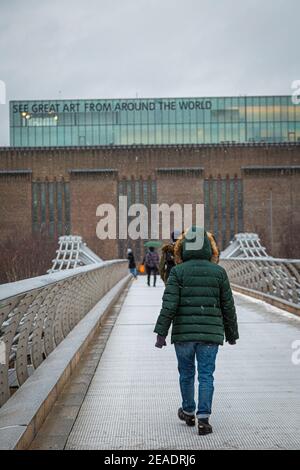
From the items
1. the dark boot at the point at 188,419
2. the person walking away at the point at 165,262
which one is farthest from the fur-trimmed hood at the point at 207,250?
the person walking away at the point at 165,262

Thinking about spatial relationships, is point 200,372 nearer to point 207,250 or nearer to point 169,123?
point 207,250

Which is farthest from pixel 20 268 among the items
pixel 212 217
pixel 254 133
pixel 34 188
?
pixel 254 133

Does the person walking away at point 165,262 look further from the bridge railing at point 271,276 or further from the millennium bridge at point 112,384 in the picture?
the bridge railing at point 271,276

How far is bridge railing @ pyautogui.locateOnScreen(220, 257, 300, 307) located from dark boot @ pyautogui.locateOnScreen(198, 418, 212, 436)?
9008mm

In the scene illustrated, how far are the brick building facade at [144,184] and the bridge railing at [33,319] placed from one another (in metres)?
59.0

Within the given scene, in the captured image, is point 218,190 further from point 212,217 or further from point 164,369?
point 164,369

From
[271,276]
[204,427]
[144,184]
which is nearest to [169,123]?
[144,184]

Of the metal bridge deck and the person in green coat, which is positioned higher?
the person in green coat

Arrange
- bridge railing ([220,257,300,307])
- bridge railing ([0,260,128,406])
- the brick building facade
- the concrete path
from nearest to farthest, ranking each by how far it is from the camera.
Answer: the concrete path, bridge railing ([0,260,128,406]), bridge railing ([220,257,300,307]), the brick building facade

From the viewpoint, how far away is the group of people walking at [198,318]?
17.8ft

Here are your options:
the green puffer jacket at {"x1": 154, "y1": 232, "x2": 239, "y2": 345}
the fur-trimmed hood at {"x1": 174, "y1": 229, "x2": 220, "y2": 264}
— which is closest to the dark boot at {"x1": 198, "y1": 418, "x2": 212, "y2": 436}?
the green puffer jacket at {"x1": 154, "y1": 232, "x2": 239, "y2": 345}

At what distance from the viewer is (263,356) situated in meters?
9.19

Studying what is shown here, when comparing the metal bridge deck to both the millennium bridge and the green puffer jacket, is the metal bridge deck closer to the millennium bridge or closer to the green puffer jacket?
the millennium bridge

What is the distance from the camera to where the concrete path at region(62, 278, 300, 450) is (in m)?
5.16
